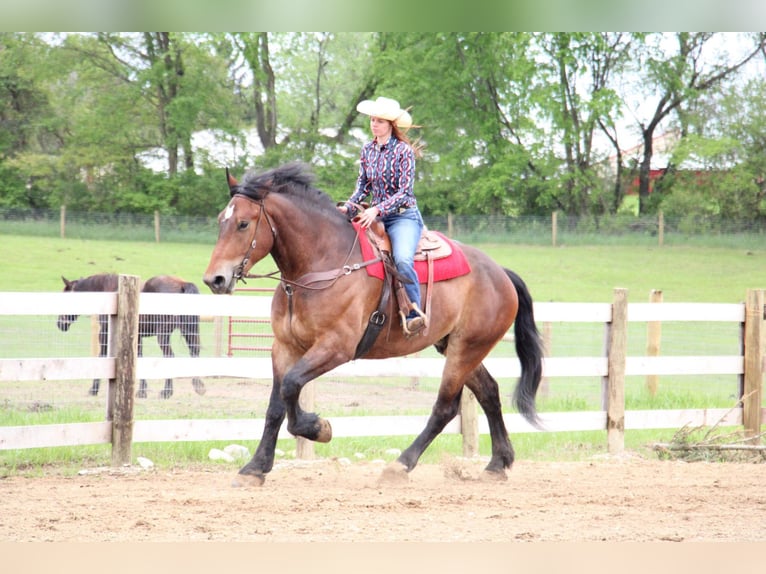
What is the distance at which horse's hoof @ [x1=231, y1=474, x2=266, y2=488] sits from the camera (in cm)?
620

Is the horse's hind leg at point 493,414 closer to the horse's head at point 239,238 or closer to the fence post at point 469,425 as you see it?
the fence post at point 469,425

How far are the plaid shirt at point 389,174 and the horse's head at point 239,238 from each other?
768 mm

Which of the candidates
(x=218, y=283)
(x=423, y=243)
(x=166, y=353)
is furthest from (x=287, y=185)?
(x=166, y=353)

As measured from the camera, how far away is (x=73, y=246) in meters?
28.7

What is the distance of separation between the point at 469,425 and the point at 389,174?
106 inches

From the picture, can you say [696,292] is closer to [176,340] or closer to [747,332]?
[176,340]

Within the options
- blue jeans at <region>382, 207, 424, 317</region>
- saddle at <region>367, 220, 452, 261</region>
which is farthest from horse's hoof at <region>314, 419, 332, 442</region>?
saddle at <region>367, 220, 452, 261</region>

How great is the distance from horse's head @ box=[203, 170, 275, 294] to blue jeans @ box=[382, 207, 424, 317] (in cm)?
91

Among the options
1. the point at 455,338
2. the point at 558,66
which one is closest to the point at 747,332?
the point at 455,338

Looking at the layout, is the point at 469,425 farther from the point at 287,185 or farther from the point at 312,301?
the point at 287,185

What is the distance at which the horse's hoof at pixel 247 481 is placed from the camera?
6.20 m

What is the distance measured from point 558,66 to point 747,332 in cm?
2618

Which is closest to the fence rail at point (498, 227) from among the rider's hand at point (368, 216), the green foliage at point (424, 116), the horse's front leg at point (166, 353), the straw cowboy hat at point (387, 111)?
the green foliage at point (424, 116)

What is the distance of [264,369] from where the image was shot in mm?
7605
